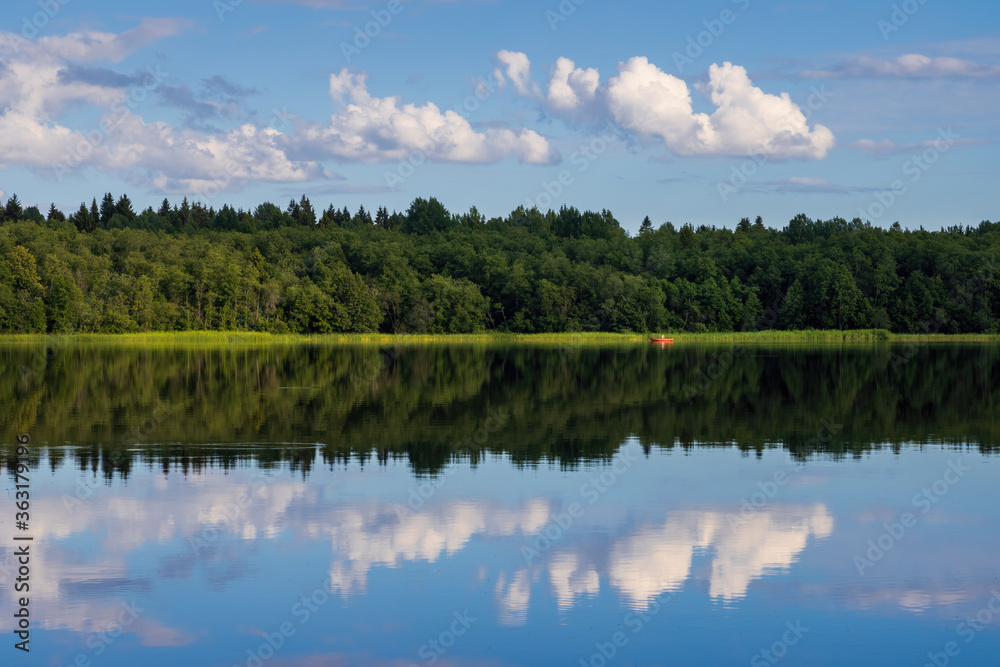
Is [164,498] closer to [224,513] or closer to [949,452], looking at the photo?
[224,513]

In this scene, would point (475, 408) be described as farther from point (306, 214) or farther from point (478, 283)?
point (306, 214)

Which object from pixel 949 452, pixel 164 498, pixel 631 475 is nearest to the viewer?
pixel 164 498

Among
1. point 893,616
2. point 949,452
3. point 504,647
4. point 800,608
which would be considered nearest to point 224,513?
point 504,647

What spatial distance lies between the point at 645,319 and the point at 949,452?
104m

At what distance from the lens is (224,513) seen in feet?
57.5
